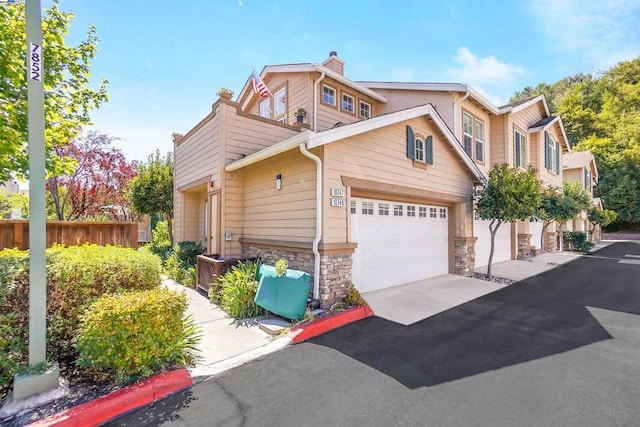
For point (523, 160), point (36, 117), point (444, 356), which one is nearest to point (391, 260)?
point (444, 356)

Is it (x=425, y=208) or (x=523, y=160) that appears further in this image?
(x=523, y=160)

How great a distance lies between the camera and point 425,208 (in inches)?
358

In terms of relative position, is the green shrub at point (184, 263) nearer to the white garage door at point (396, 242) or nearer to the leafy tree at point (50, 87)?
the leafy tree at point (50, 87)

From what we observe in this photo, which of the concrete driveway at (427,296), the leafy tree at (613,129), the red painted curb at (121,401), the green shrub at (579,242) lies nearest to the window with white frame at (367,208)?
the concrete driveway at (427,296)

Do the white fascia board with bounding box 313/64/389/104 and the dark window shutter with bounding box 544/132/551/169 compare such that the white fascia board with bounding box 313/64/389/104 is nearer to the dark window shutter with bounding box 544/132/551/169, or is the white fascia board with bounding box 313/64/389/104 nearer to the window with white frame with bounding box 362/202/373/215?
the window with white frame with bounding box 362/202/373/215

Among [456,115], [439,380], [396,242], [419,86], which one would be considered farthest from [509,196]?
[439,380]

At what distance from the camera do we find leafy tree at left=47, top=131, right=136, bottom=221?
45.6 ft

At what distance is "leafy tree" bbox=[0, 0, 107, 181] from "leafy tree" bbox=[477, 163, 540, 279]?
10.8m

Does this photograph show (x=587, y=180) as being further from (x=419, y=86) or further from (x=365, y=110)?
(x=365, y=110)

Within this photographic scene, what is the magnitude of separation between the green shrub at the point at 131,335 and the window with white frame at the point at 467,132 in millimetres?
11630

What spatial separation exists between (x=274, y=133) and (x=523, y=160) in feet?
41.4

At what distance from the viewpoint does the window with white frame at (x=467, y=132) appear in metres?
11.6

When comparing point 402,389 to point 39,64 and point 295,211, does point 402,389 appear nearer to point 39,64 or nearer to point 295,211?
point 295,211

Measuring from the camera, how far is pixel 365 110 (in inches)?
492
